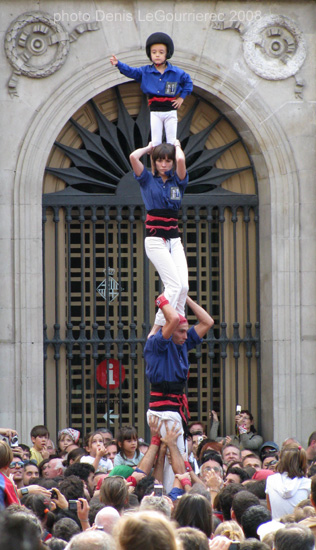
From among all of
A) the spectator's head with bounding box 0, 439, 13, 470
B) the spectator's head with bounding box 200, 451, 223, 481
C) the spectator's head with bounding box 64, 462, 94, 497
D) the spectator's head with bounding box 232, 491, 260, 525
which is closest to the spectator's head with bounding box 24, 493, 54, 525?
the spectator's head with bounding box 0, 439, 13, 470

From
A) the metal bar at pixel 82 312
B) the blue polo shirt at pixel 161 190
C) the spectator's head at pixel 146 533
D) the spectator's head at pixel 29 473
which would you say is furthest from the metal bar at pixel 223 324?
the spectator's head at pixel 146 533

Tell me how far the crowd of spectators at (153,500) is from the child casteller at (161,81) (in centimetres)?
292

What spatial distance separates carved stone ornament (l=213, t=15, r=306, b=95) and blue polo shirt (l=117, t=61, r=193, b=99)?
155 inches

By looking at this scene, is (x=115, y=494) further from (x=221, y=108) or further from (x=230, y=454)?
(x=221, y=108)

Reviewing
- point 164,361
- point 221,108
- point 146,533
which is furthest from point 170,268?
point 146,533

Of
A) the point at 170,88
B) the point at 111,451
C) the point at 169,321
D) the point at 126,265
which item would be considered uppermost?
the point at 170,88

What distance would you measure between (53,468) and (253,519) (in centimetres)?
370

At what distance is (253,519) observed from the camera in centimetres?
588

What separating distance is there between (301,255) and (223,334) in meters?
1.49

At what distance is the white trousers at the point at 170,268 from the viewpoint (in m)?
9.01

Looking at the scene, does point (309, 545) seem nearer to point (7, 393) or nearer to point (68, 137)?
point (7, 393)

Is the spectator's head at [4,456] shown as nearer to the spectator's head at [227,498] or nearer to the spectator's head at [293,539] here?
the spectator's head at [227,498]

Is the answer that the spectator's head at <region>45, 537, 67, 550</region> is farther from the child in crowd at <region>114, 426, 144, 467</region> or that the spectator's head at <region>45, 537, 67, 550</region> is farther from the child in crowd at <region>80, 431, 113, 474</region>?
the child in crowd at <region>80, 431, 113, 474</region>

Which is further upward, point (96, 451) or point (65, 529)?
point (65, 529)
